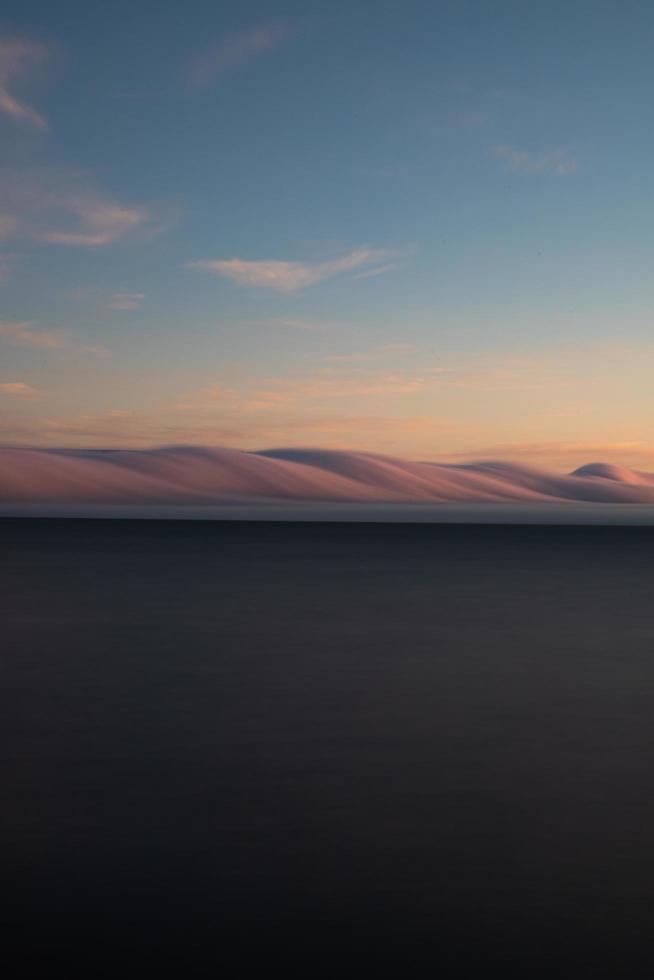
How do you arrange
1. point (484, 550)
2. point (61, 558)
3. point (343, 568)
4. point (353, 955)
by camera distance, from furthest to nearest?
point (484, 550)
point (61, 558)
point (343, 568)
point (353, 955)

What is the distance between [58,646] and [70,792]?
6739 millimetres

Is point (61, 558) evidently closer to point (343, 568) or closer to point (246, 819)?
point (343, 568)

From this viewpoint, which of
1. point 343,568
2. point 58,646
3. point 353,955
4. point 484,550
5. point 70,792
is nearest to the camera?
point 353,955

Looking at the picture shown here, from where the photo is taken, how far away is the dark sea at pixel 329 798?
4.16 metres

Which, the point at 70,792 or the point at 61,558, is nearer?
the point at 70,792

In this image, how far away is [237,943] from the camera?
407 centimetres

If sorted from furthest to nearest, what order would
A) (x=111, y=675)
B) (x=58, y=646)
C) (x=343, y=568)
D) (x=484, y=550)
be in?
(x=484, y=550)
(x=343, y=568)
(x=58, y=646)
(x=111, y=675)

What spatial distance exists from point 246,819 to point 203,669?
5.55 metres

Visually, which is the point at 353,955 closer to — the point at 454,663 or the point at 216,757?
the point at 216,757

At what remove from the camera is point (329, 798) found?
6227mm

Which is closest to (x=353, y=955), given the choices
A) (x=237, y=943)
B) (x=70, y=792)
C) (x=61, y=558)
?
(x=237, y=943)

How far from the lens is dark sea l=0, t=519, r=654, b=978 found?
4164mm

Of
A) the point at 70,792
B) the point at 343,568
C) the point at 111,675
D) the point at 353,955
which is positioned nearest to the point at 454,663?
the point at 111,675

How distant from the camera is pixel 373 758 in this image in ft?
23.9
